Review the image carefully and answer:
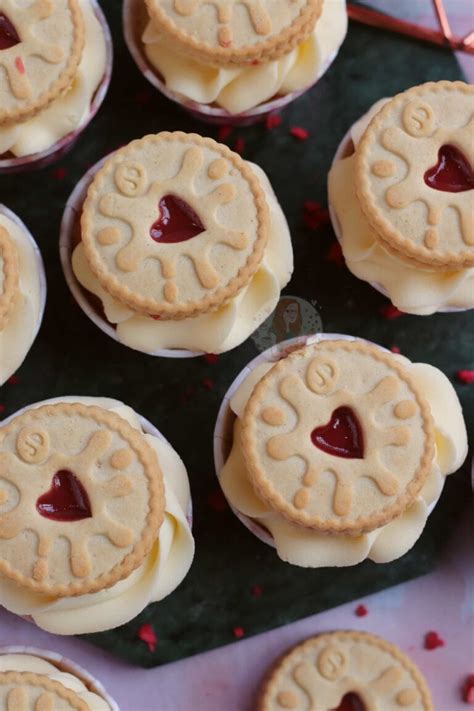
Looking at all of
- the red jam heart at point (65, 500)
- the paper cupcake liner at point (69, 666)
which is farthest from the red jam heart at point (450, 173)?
the paper cupcake liner at point (69, 666)

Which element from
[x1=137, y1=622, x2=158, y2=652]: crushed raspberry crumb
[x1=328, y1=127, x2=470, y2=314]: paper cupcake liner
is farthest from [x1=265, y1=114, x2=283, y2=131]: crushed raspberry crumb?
[x1=137, y1=622, x2=158, y2=652]: crushed raspberry crumb

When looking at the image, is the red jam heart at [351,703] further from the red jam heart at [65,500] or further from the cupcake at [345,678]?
the red jam heart at [65,500]

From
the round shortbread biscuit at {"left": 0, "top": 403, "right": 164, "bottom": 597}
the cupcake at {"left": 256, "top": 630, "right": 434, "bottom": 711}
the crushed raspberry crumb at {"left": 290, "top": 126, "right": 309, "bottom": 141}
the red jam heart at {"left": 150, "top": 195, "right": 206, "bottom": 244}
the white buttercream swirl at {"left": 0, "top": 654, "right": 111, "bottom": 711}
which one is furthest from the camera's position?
the crushed raspberry crumb at {"left": 290, "top": 126, "right": 309, "bottom": 141}

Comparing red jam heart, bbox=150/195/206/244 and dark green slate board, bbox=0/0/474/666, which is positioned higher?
red jam heart, bbox=150/195/206/244

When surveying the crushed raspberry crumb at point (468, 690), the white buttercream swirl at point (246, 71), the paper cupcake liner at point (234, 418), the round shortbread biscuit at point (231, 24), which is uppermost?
the round shortbread biscuit at point (231, 24)

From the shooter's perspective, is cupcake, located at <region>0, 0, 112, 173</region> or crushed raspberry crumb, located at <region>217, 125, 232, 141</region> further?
crushed raspberry crumb, located at <region>217, 125, 232, 141</region>

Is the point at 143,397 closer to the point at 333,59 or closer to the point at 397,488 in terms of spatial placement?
the point at 397,488

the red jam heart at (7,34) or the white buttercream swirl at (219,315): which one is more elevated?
the red jam heart at (7,34)

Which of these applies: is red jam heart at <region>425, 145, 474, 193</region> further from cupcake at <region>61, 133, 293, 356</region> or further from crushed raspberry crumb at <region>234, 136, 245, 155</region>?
crushed raspberry crumb at <region>234, 136, 245, 155</region>

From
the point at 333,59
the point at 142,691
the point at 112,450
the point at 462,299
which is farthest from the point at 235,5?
the point at 142,691
